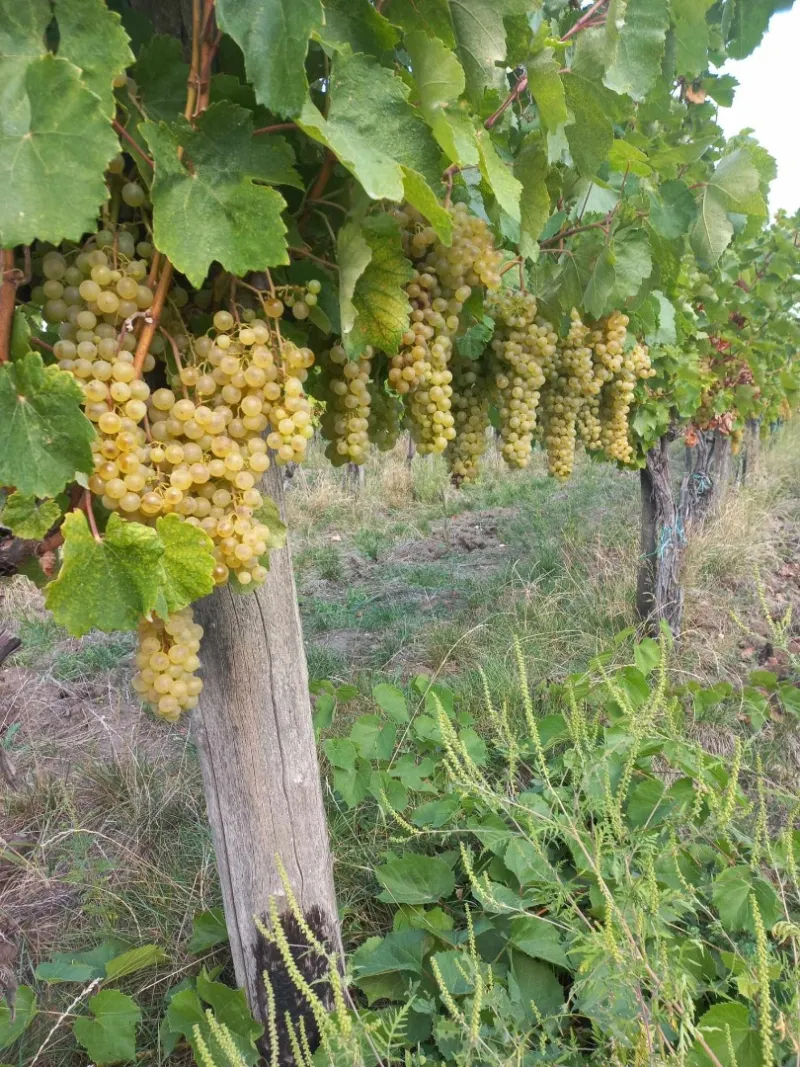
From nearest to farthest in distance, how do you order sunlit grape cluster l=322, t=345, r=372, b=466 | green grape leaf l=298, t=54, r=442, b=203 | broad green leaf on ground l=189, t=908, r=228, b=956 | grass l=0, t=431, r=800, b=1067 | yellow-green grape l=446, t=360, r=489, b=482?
green grape leaf l=298, t=54, r=442, b=203
sunlit grape cluster l=322, t=345, r=372, b=466
yellow-green grape l=446, t=360, r=489, b=482
broad green leaf on ground l=189, t=908, r=228, b=956
grass l=0, t=431, r=800, b=1067

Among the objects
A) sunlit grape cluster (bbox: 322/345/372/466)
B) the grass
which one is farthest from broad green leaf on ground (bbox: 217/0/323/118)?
the grass

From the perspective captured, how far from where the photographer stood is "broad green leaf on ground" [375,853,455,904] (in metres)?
1.99

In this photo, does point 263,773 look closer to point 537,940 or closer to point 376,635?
point 537,940

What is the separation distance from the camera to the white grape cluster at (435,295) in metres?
1.11

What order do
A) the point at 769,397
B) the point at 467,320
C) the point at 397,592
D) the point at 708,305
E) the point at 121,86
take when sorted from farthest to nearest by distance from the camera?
the point at 397,592 < the point at 769,397 < the point at 708,305 < the point at 467,320 < the point at 121,86

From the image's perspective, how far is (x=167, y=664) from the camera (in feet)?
2.99

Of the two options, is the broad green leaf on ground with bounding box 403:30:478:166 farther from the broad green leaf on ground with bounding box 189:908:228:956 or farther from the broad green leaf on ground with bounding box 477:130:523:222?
the broad green leaf on ground with bounding box 189:908:228:956

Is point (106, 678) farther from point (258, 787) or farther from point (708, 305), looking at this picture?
point (708, 305)

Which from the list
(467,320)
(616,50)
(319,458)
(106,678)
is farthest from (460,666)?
(319,458)

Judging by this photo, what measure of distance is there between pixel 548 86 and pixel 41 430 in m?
0.80

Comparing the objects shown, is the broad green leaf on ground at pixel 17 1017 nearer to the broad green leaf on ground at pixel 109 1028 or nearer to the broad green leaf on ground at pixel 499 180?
the broad green leaf on ground at pixel 109 1028

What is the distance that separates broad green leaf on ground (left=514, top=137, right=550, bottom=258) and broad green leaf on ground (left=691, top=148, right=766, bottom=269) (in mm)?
542

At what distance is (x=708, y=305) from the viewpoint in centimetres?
361

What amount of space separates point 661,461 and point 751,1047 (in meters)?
3.38
